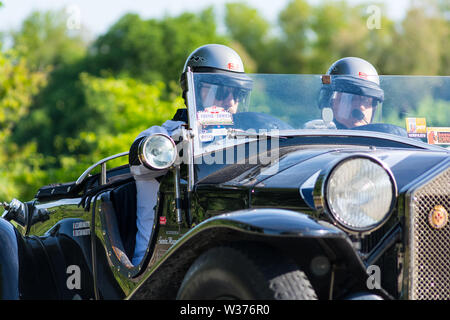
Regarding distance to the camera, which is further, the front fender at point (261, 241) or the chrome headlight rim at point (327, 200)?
the chrome headlight rim at point (327, 200)

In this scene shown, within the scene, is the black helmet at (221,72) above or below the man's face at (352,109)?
above

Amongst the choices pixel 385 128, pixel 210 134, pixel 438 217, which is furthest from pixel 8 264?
pixel 438 217

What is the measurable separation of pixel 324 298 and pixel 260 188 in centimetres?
70

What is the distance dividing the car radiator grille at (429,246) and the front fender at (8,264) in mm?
2504

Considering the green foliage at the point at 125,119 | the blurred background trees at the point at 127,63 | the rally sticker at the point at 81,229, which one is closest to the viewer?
the rally sticker at the point at 81,229

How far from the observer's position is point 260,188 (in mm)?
3479

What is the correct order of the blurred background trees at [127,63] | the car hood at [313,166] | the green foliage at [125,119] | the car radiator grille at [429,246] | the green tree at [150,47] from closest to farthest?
the car radiator grille at [429,246] → the car hood at [313,166] → the green foliage at [125,119] → the blurred background trees at [127,63] → the green tree at [150,47]

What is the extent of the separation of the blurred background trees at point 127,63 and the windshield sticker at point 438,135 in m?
13.0

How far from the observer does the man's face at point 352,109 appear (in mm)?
4242

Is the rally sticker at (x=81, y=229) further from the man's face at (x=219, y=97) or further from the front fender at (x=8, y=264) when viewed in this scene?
the man's face at (x=219, y=97)

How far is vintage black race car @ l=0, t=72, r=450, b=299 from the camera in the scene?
2947mm

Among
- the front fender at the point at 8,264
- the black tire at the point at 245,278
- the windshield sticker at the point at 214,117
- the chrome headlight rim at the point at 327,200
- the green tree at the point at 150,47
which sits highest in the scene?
the green tree at the point at 150,47

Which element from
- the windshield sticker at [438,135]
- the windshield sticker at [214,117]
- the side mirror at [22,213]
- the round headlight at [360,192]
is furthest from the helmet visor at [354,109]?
the side mirror at [22,213]

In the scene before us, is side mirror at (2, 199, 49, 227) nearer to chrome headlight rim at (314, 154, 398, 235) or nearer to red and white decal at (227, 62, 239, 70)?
red and white decal at (227, 62, 239, 70)
